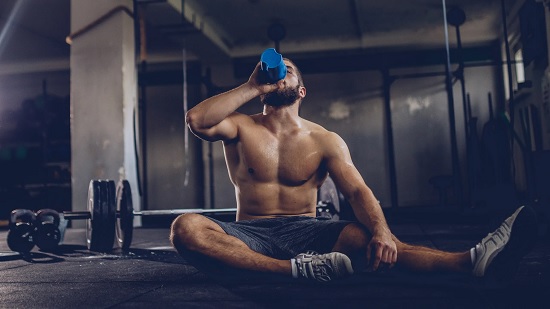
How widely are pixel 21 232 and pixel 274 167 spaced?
186cm

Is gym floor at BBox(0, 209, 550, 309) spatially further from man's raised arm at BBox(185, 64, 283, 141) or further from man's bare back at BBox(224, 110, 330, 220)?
man's raised arm at BBox(185, 64, 283, 141)

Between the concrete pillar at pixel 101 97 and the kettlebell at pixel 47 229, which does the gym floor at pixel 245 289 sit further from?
the concrete pillar at pixel 101 97

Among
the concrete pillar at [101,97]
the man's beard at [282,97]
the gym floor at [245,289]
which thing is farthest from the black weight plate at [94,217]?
the concrete pillar at [101,97]

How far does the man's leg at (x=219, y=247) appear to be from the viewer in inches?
62.4

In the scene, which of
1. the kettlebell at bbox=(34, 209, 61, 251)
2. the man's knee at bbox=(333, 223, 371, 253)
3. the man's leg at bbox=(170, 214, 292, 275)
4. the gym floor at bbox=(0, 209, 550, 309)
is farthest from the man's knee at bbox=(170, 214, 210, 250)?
the kettlebell at bbox=(34, 209, 61, 251)

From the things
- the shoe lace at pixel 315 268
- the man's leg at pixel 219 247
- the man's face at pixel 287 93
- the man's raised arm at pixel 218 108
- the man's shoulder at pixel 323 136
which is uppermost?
the man's face at pixel 287 93

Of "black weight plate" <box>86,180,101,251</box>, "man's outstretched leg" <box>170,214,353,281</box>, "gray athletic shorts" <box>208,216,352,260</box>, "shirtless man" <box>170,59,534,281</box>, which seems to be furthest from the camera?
"black weight plate" <box>86,180,101,251</box>

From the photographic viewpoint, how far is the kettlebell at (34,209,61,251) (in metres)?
2.96

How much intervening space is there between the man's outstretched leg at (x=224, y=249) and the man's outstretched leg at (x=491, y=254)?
0.95 ft

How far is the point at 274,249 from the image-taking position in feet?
5.63

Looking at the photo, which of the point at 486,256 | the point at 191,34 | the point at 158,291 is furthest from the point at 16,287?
the point at 191,34

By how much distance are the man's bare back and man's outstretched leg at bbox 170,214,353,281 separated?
0.68 ft

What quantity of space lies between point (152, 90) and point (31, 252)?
510 cm

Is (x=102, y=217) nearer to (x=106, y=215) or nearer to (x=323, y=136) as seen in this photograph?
(x=106, y=215)
